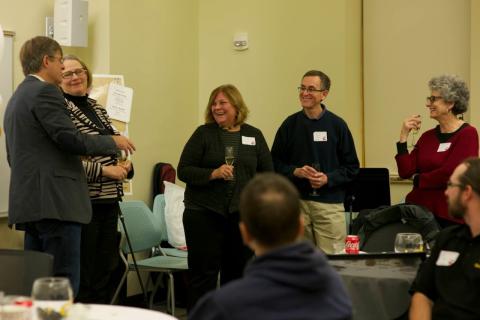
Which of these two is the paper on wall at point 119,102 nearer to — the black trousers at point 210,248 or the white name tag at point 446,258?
the black trousers at point 210,248

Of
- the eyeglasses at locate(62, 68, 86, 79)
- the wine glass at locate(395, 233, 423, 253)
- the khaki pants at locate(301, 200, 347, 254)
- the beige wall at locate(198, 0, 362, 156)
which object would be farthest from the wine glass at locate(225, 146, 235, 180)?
the beige wall at locate(198, 0, 362, 156)

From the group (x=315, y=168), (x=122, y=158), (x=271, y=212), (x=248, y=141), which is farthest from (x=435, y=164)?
(x=271, y=212)

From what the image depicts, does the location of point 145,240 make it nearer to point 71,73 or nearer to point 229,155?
point 229,155

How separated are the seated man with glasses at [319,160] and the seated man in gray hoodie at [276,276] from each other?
2733 millimetres

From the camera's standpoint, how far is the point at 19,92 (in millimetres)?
3426

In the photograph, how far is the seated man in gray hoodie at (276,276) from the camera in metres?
1.55

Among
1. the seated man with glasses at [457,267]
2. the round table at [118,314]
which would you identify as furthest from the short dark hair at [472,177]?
the round table at [118,314]

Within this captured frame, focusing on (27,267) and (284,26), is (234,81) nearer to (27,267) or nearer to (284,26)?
(284,26)

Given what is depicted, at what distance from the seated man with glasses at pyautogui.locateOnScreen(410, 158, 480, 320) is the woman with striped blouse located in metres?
1.94

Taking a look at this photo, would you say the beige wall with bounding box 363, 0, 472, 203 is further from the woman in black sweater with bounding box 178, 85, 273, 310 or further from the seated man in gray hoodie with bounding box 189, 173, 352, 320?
the seated man in gray hoodie with bounding box 189, 173, 352, 320

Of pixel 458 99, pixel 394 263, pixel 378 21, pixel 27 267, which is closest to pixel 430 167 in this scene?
pixel 458 99

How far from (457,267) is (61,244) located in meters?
1.87

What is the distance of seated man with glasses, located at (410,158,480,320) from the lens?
2.40 m

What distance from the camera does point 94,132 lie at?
3.96 metres
